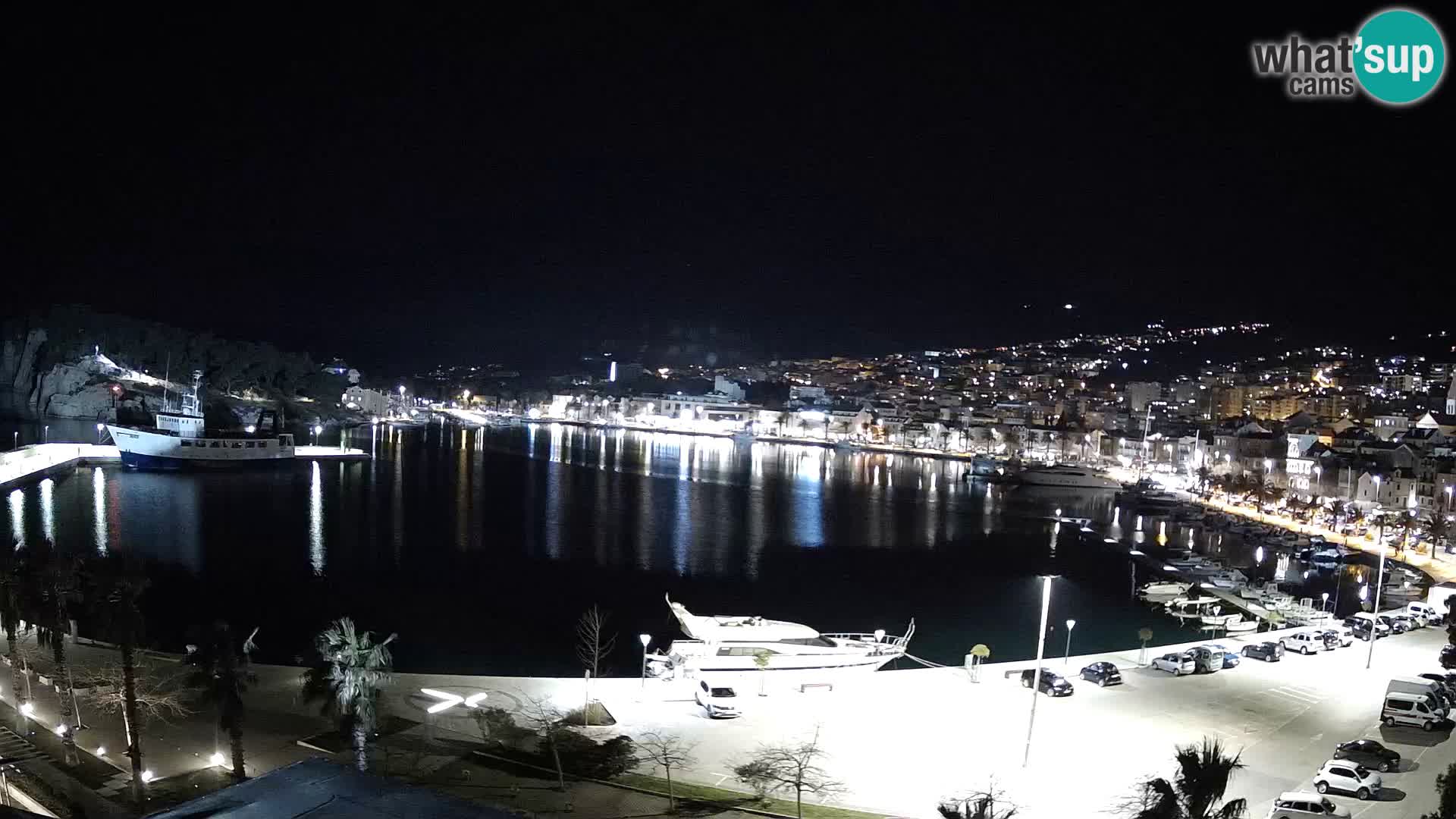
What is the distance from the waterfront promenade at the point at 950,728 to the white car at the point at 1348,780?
4.7 inches

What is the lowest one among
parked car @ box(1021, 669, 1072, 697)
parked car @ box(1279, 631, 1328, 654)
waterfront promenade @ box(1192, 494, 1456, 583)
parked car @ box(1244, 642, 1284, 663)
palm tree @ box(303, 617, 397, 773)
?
waterfront promenade @ box(1192, 494, 1456, 583)

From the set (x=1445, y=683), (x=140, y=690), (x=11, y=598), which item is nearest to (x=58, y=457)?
(x=11, y=598)

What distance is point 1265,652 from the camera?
10.8 m

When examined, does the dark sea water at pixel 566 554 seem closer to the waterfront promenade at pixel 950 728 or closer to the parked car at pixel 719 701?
the waterfront promenade at pixel 950 728

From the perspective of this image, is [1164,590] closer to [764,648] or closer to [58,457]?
[764,648]

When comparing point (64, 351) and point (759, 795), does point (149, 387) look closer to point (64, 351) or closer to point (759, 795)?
point (64, 351)

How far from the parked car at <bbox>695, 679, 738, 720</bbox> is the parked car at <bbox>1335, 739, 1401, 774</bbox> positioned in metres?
4.70

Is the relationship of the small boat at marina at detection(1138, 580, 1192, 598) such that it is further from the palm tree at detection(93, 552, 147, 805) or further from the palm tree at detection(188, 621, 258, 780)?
the palm tree at detection(93, 552, 147, 805)

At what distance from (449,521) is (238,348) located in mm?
40610

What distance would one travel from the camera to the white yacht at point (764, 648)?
11.2 meters

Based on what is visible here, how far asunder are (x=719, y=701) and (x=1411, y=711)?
605 centimetres

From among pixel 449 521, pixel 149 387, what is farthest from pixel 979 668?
pixel 149 387

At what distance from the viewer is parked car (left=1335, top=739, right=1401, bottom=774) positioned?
697 centimetres

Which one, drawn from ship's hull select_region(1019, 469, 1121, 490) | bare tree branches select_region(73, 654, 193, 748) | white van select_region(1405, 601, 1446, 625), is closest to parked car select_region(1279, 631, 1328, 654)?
white van select_region(1405, 601, 1446, 625)
